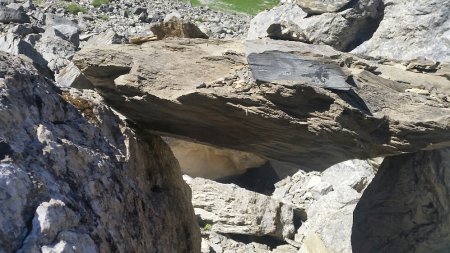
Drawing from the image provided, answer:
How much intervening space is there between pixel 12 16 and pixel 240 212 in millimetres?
15962

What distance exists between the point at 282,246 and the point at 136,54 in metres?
6.37

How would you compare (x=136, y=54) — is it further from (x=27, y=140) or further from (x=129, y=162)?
(x=27, y=140)

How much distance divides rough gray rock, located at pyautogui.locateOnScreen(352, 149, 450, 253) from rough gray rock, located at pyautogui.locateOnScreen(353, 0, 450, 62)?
6.39m

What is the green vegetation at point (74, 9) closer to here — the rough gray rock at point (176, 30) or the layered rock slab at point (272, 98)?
the rough gray rock at point (176, 30)

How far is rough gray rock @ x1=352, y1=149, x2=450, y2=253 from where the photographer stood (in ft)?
36.2

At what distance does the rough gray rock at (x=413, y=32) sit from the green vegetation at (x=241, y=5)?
3958 cm

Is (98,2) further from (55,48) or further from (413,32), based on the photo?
(413,32)

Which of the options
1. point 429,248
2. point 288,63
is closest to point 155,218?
point 288,63

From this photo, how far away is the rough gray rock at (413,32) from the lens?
56.6 feet

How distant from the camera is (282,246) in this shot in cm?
1366

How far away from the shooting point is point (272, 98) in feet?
26.2

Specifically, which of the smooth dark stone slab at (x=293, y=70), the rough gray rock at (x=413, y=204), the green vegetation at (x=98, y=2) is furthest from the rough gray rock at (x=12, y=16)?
the smooth dark stone slab at (x=293, y=70)

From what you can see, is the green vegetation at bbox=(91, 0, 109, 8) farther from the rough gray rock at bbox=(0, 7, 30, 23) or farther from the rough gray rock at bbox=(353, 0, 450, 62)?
the rough gray rock at bbox=(353, 0, 450, 62)

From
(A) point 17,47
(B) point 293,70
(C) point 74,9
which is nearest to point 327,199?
(B) point 293,70
